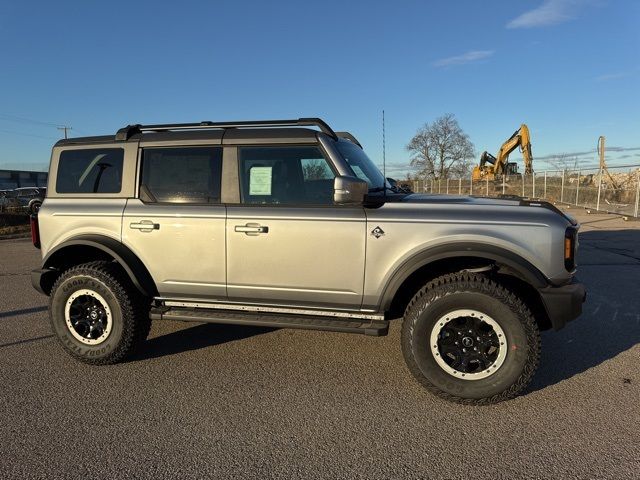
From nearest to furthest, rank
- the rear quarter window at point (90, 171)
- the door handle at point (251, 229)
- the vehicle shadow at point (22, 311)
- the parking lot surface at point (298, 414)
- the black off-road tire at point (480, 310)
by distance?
the parking lot surface at point (298, 414), the black off-road tire at point (480, 310), the door handle at point (251, 229), the rear quarter window at point (90, 171), the vehicle shadow at point (22, 311)

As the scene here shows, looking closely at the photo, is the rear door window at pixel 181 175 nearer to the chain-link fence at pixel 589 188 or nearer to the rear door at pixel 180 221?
the rear door at pixel 180 221

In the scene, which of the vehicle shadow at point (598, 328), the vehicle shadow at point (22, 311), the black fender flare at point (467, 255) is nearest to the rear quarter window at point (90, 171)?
the vehicle shadow at point (22, 311)

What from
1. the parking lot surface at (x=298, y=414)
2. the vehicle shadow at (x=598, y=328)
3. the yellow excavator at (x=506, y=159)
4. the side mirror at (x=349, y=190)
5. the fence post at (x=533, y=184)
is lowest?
the parking lot surface at (x=298, y=414)

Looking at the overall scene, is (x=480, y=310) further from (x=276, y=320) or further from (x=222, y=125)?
(x=222, y=125)

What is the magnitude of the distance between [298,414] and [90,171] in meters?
2.93

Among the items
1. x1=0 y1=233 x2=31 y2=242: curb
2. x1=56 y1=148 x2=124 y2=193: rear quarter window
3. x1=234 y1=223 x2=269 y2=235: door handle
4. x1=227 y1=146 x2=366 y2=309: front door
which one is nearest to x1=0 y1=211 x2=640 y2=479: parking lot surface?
x1=227 y1=146 x2=366 y2=309: front door

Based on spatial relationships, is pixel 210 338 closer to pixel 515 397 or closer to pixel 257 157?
pixel 257 157

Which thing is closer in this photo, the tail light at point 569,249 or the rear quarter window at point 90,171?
the tail light at point 569,249

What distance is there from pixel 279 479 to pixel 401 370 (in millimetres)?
1719

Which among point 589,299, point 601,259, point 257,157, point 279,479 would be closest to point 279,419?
point 279,479

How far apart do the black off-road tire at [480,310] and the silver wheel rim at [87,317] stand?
8.58 feet

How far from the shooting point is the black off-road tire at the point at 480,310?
3281mm

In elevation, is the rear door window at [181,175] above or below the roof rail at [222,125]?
below

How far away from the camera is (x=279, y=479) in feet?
8.23
